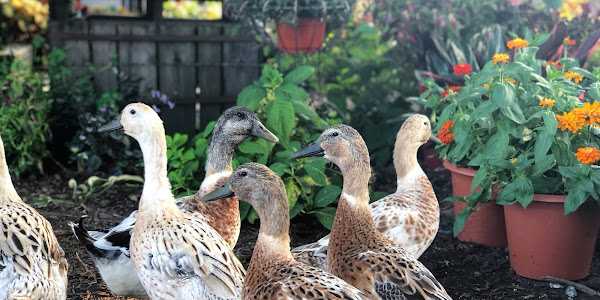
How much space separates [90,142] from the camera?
6371 millimetres

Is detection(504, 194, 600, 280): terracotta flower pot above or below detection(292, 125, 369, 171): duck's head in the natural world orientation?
below

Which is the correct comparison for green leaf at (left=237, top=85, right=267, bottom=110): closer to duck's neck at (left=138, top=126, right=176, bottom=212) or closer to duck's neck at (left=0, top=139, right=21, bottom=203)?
duck's neck at (left=138, top=126, right=176, bottom=212)

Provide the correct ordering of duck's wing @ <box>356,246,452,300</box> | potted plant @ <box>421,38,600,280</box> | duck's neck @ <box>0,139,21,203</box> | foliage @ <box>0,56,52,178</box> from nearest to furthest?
duck's wing @ <box>356,246,452,300</box>, duck's neck @ <box>0,139,21,203</box>, potted plant @ <box>421,38,600,280</box>, foliage @ <box>0,56,52,178</box>

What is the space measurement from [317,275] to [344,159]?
0.80 m

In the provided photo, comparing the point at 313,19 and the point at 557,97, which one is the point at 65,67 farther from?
the point at 557,97

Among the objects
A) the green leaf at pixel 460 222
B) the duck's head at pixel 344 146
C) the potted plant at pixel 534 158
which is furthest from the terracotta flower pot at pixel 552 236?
the duck's head at pixel 344 146

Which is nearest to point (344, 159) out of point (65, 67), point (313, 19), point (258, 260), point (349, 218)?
point (349, 218)

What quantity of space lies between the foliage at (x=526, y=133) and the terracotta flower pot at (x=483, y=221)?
31 centimetres

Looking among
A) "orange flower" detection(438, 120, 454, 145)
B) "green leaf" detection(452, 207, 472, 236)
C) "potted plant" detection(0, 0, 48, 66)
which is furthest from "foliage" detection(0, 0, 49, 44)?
"green leaf" detection(452, 207, 472, 236)

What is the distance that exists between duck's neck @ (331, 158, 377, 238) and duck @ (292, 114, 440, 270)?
0.47 meters

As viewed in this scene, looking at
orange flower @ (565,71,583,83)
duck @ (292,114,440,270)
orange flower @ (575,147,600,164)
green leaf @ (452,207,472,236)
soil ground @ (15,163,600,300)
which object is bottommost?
soil ground @ (15,163,600,300)

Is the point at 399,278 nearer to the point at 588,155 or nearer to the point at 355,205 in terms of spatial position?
the point at 355,205

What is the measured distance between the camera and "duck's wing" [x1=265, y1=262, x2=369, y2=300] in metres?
2.53

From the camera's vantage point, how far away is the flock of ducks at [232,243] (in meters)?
2.87
